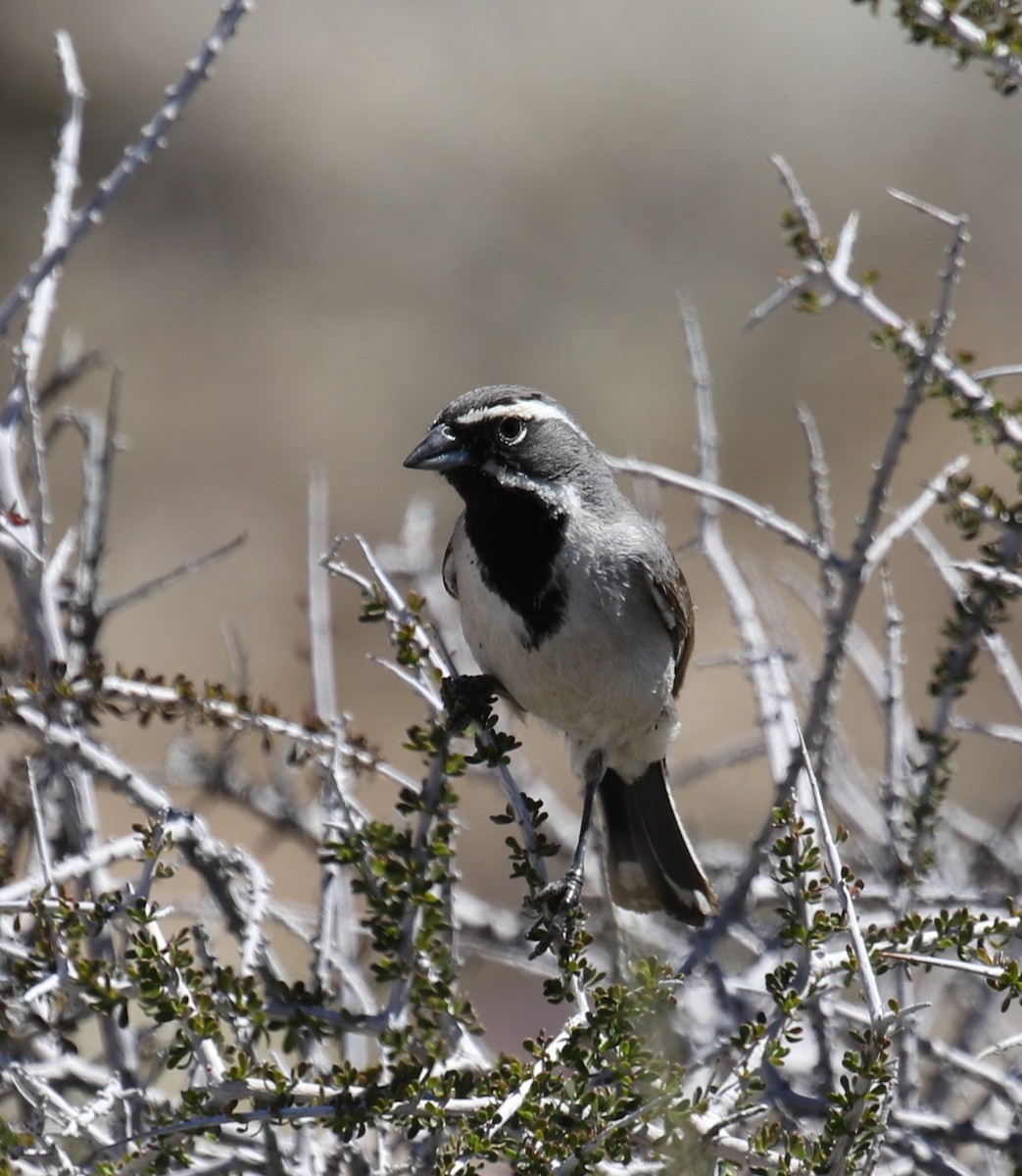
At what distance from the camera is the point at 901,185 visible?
14.8 meters

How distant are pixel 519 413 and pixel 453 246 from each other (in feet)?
34.2

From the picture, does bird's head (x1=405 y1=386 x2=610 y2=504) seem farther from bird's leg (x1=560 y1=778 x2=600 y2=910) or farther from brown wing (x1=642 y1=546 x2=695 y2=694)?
bird's leg (x1=560 y1=778 x2=600 y2=910)

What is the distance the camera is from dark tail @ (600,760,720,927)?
435cm

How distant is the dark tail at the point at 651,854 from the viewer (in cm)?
435

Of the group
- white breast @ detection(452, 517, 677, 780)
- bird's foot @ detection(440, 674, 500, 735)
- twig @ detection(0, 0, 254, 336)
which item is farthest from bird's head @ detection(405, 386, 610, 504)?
twig @ detection(0, 0, 254, 336)

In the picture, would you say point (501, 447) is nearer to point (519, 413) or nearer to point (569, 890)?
point (519, 413)

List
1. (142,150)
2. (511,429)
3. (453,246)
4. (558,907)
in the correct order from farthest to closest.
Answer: (453,246), (511,429), (558,907), (142,150)

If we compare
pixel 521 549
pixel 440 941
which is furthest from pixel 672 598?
pixel 440 941

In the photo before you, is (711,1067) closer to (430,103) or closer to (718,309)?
(718,309)

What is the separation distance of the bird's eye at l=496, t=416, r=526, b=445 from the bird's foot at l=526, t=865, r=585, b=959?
3.89 feet

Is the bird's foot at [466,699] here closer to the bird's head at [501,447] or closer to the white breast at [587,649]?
the white breast at [587,649]

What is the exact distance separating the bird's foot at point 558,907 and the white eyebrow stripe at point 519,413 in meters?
1.24

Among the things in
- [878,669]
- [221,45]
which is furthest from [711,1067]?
[221,45]

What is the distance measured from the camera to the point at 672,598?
425 cm
